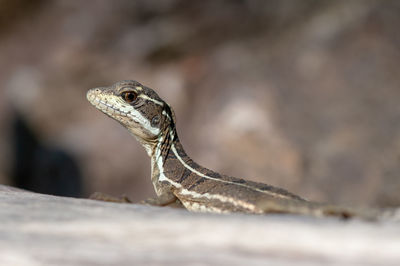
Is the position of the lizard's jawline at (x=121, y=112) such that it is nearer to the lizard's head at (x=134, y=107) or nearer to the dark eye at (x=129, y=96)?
the lizard's head at (x=134, y=107)

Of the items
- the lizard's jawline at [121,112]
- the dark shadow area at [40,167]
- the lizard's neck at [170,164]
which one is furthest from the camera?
the dark shadow area at [40,167]

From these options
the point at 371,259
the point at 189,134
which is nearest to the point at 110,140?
the point at 189,134

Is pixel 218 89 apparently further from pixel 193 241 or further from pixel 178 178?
pixel 193 241

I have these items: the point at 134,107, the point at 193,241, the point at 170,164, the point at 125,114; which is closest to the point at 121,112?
the point at 125,114

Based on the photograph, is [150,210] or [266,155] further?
[266,155]

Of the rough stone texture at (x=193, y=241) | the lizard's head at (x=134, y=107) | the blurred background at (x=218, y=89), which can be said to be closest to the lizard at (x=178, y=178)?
the lizard's head at (x=134, y=107)

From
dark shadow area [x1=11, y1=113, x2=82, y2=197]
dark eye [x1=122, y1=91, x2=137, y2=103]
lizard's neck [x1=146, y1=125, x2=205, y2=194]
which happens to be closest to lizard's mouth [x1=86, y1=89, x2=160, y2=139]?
dark eye [x1=122, y1=91, x2=137, y2=103]

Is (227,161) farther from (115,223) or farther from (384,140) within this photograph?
(115,223)
